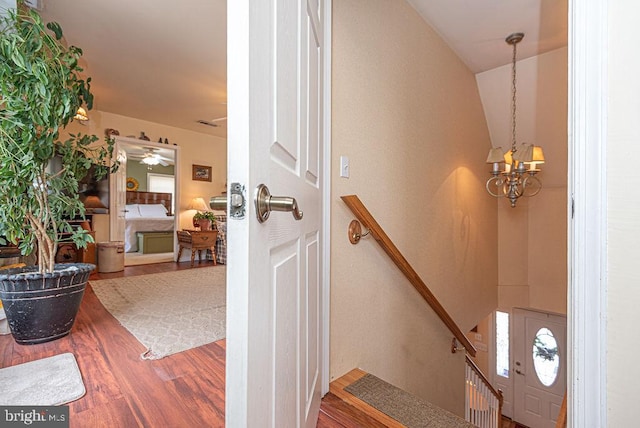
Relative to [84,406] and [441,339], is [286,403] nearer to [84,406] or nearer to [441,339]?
[84,406]

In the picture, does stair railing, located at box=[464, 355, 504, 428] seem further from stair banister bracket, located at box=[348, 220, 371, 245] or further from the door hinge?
the door hinge

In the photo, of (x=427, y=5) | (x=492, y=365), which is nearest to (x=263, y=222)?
(x=427, y=5)

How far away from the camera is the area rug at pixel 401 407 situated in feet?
4.21

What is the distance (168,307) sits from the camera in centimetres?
274

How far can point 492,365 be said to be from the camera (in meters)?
5.51

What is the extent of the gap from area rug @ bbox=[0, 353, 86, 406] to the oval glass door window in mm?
6062

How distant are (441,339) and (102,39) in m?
4.15

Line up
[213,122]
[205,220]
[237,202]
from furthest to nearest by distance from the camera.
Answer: [205,220]
[213,122]
[237,202]

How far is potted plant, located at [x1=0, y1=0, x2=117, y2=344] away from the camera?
1621 millimetres

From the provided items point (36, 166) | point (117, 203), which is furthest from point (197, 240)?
point (36, 166)

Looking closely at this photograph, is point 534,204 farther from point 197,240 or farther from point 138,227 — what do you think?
point 138,227

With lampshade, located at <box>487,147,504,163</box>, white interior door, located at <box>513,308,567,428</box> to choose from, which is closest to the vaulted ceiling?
lampshade, located at <box>487,147,504,163</box>

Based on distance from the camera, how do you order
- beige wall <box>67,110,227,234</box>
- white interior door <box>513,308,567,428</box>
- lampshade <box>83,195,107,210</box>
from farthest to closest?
white interior door <box>513,308,567,428</box>, beige wall <box>67,110,227,234</box>, lampshade <box>83,195,107,210</box>

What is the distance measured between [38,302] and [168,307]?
97cm
